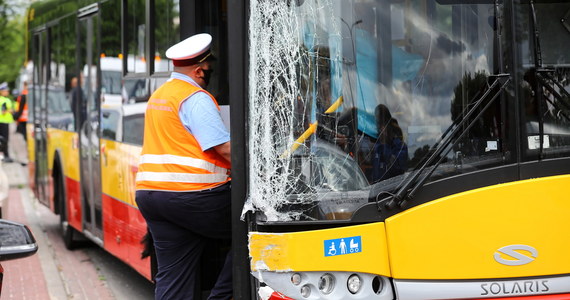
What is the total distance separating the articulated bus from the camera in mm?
4480

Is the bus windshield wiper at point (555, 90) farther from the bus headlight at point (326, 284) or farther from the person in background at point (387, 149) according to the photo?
the bus headlight at point (326, 284)

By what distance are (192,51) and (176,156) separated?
0.59 m

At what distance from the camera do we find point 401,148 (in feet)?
15.0

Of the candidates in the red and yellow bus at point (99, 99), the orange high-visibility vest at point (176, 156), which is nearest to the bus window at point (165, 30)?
the red and yellow bus at point (99, 99)

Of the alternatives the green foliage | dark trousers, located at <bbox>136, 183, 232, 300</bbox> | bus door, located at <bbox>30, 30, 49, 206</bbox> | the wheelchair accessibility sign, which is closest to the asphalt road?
bus door, located at <bbox>30, 30, 49, 206</bbox>

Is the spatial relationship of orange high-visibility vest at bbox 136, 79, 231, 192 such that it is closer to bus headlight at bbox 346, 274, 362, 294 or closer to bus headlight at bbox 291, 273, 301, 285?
bus headlight at bbox 291, 273, 301, 285

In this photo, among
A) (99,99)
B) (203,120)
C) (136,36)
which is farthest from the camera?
(99,99)

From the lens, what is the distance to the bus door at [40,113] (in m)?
12.0

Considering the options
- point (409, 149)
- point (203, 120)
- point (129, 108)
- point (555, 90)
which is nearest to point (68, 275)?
point (129, 108)

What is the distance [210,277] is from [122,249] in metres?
2.26

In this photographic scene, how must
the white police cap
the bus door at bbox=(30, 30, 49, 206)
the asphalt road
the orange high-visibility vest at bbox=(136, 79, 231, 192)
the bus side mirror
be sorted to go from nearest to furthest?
1. the bus side mirror
2. the orange high-visibility vest at bbox=(136, 79, 231, 192)
3. the white police cap
4. the asphalt road
5. the bus door at bbox=(30, 30, 49, 206)

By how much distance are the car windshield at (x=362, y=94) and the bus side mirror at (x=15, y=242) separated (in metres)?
1.15

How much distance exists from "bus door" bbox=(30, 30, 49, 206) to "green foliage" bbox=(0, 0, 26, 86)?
10.7m

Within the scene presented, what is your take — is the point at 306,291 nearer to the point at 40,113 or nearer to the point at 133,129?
the point at 133,129
